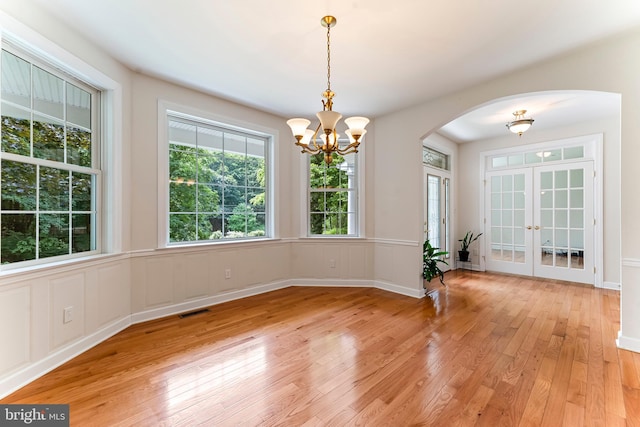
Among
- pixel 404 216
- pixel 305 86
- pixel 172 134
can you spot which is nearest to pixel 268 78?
pixel 305 86

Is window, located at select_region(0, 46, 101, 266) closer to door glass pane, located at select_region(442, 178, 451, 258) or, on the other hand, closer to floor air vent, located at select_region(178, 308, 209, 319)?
floor air vent, located at select_region(178, 308, 209, 319)

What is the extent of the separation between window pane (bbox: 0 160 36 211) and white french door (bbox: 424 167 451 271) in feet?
17.5

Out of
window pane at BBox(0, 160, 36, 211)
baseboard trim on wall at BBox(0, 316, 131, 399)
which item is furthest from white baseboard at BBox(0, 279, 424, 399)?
window pane at BBox(0, 160, 36, 211)

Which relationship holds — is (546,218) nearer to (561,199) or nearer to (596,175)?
(561,199)

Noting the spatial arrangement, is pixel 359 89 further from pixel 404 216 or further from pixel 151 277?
pixel 151 277

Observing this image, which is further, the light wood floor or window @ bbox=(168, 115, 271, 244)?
window @ bbox=(168, 115, 271, 244)

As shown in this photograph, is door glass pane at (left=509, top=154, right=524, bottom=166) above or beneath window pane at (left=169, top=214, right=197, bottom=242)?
above

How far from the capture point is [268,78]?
3.16m

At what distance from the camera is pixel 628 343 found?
2420mm

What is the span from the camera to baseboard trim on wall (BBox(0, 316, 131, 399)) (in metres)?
1.87

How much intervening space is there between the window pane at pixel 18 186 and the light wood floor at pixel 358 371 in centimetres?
132

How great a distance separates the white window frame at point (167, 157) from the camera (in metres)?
3.23

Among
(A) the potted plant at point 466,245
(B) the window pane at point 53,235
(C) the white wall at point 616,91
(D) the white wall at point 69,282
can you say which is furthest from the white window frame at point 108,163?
(A) the potted plant at point 466,245
